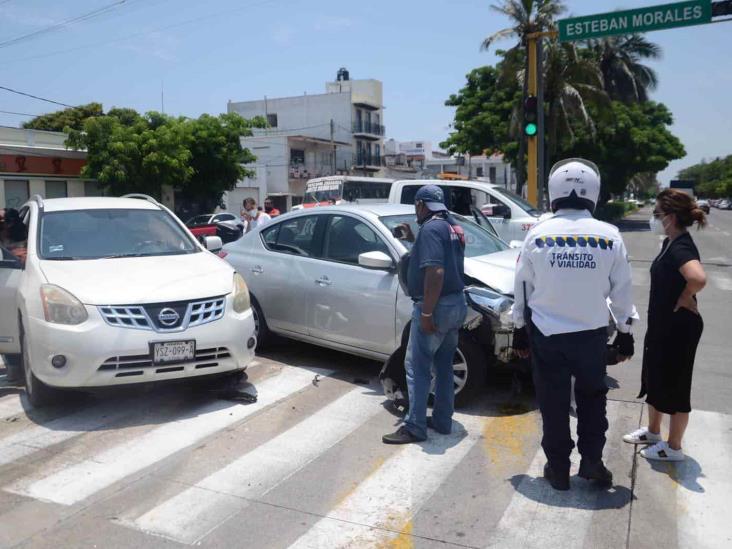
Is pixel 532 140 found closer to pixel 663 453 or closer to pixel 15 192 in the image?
pixel 663 453

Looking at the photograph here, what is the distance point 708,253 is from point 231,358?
19557mm

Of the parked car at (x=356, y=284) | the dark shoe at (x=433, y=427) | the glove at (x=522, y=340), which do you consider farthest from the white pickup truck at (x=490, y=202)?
the glove at (x=522, y=340)

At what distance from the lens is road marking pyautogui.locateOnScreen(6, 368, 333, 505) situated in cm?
438

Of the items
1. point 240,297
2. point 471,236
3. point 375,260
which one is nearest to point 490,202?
point 471,236

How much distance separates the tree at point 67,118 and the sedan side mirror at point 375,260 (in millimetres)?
44521

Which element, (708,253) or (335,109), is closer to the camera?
(708,253)

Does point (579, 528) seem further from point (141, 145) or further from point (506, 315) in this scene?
point (141, 145)

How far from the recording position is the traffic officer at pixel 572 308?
13.2ft

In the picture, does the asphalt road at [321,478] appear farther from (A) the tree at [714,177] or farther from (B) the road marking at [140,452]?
(A) the tree at [714,177]

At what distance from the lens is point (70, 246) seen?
252 inches

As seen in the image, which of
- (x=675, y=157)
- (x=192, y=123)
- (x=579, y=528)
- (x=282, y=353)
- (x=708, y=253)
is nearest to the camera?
(x=579, y=528)

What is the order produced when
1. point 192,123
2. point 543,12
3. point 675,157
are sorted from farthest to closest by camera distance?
point 675,157 < point 192,123 < point 543,12

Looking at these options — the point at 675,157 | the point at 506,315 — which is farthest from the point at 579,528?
the point at 675,157

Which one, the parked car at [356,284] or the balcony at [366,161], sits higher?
the balcony at [366,161]
